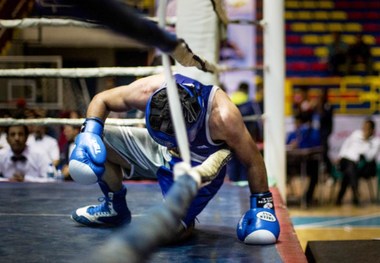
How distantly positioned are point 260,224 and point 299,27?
793 cm

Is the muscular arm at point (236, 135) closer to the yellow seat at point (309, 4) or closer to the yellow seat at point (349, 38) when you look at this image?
the yellow seat at point (349, 38)

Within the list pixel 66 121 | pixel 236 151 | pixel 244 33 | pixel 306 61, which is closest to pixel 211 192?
pixel 236 151

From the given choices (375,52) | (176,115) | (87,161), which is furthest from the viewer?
(375,52)

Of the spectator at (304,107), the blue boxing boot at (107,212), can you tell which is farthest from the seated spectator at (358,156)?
the blue boxing boot at (107,212)

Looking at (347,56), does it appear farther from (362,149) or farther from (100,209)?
(100,209)

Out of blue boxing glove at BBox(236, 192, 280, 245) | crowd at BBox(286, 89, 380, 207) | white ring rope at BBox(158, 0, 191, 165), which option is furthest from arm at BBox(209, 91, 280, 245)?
crowd at BBox(286, 89, 380, 207)

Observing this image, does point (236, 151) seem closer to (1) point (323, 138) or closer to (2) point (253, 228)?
(2) point (253, 228)

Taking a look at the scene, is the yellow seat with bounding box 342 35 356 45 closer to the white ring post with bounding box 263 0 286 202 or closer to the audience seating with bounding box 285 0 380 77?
the audience seating with bounding box 285 0 380 77

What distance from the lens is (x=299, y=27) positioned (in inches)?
366

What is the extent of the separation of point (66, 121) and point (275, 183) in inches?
35.5

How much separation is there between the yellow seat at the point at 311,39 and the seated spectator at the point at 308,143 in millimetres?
3406

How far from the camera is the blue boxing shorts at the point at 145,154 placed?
175 cm

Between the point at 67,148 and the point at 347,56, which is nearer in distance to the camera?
the point at 67,148

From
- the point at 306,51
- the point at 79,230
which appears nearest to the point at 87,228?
the point at 79,230
